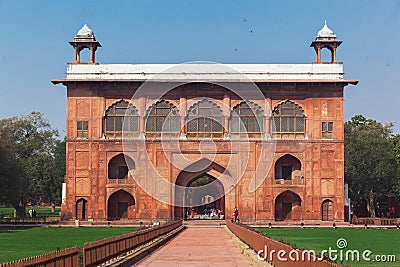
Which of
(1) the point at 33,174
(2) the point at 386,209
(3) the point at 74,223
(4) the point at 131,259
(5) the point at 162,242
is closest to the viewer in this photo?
(4) the point at 131,259

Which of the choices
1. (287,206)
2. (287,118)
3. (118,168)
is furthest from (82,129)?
(287,206)

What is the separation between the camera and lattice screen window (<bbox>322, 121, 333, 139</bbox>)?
46.0 metres

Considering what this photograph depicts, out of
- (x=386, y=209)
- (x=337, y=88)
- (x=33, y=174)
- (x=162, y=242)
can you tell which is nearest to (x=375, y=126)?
(x=386, y=209)

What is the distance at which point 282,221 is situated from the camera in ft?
151

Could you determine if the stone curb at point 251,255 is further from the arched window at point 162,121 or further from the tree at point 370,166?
the tree at point 370,166

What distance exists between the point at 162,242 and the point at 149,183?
2079 cm

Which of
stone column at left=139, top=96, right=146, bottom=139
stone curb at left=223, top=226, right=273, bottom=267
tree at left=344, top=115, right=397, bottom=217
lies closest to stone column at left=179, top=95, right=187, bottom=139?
stone column at left=139, top=96, right=146, bottom=139

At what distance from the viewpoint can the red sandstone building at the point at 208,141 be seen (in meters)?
45.7

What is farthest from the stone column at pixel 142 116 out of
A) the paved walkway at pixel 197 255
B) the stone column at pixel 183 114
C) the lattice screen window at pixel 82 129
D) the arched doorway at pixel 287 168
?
the paved walkway at pixel 197 255

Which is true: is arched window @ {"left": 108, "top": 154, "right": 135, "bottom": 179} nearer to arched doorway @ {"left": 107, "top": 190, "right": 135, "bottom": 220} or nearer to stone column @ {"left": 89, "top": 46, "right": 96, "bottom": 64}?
arched doorway @ {"left": 107, "top": 190, "right": 135, "bottom": 220}

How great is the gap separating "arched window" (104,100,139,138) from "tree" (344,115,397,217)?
19.5 metres

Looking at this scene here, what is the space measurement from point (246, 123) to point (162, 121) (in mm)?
5417

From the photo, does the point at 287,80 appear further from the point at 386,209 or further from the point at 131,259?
the point at 131,259

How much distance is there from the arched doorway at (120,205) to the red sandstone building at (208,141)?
103 millimetres
